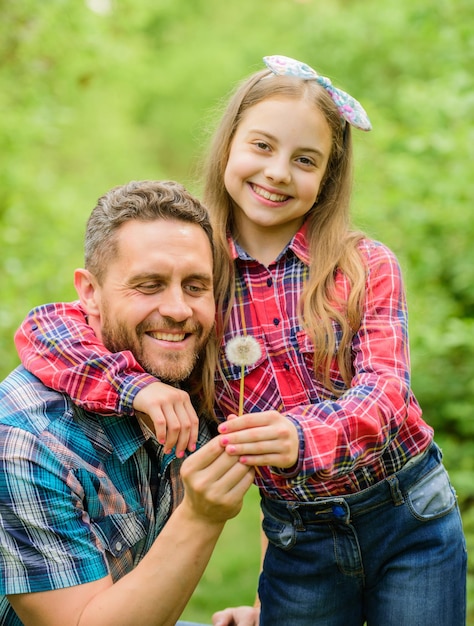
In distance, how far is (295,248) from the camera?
2838mm

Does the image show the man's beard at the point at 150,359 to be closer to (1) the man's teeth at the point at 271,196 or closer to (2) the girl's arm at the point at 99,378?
(2) the girl's arm at the point at 99,378

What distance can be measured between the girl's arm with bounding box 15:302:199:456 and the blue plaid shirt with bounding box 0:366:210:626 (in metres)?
0.07

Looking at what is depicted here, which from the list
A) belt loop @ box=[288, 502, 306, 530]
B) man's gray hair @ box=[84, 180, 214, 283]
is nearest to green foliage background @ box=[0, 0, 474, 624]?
man's gray hair @ box=[84, 180, 214, 283]

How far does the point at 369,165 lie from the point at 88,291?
5017 mm

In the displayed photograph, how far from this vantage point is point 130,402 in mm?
2320

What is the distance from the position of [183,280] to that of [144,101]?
22.6 metres

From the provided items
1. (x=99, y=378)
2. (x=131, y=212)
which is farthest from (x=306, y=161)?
(x=99, y=378)

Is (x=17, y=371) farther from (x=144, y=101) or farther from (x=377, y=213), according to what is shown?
(x=144, y=101)

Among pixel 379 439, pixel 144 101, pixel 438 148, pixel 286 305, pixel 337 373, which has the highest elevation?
pixel 144 101

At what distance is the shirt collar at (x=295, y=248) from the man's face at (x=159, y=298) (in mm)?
248

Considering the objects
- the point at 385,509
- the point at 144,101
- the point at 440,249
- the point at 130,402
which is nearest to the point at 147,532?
the point at 130,402

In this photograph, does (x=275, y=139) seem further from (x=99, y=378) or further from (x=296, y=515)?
(x=296, y=515)

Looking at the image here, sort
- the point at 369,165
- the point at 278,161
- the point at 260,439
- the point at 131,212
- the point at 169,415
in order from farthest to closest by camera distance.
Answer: the point at 369,165, the point at 278,161, the point at 131,212, the point at 169,415, the point at 260,439

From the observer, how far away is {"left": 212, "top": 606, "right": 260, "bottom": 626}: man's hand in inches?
115
